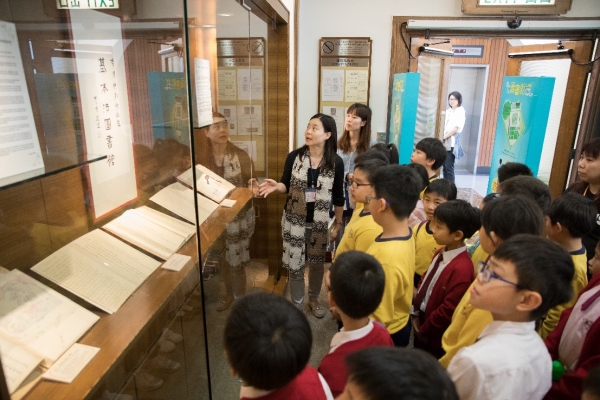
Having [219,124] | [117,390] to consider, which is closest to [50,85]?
[219,124]

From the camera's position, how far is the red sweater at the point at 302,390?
96 centimetres

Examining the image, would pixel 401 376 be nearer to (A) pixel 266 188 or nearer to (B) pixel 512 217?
(B) pixel 512 217

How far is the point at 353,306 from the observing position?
4.11 feet

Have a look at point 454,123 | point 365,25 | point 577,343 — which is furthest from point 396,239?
point 454,123

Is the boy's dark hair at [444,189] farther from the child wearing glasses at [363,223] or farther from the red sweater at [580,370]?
the red sweater at [580,370]

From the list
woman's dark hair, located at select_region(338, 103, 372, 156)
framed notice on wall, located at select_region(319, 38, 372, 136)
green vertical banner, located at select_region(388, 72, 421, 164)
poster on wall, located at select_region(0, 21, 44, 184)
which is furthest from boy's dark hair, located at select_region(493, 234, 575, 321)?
framed notice on wall, located at select_region(319, 38, 372, 136)

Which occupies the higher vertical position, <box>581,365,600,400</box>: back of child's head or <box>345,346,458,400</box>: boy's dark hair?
<box>345,346,458,400</box>: boy's dark hair

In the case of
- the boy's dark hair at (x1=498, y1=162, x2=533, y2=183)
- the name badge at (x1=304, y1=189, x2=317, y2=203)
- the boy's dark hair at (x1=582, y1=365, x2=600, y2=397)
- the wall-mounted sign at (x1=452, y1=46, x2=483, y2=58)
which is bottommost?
the name badge at (x1=304, y1=189, x2=317, y2=203)

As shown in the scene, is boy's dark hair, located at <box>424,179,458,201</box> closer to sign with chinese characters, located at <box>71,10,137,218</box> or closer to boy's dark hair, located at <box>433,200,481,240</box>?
boy's dark hair, located at <box>433,200,481,240</box>

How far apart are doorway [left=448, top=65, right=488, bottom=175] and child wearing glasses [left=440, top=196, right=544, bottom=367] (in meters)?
6.42

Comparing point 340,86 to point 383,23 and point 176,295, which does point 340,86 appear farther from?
point 176,295

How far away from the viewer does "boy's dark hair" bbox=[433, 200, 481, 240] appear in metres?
1.74

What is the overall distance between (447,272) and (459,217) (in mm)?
249

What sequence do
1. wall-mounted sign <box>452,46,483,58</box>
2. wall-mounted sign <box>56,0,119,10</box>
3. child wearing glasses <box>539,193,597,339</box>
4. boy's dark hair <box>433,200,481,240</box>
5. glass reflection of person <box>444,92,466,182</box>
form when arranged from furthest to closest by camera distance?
wall-mounted sign <box>452,46,483,58</box>
glass reflection of person <box>444,92,466,182</box>
boy's dark hair <box>433,200,481,240</box>
child wearing glasses <box>539,193,597,339</box>
wall-mounted sign <box>56,0,119,10</box>
